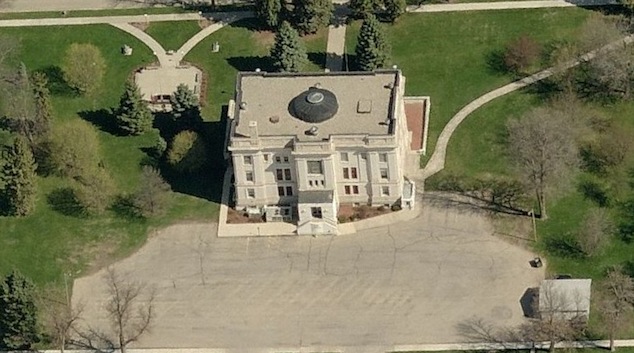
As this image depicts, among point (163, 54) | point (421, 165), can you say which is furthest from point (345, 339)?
point (163, 54)

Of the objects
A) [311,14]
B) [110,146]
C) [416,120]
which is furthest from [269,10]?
[110,146]

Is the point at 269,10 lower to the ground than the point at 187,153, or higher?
higher

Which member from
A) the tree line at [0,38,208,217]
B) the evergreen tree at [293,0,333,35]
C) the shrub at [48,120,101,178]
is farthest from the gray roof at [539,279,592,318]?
the shrub at [48,120,101,178]

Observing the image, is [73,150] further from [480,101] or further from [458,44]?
[458,44]

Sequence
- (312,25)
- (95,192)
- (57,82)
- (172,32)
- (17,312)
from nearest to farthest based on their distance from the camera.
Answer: (17,312), (95,192), (57,82), (312,25), (172,32)

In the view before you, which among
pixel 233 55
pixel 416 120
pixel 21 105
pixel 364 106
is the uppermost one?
pixel 233 55

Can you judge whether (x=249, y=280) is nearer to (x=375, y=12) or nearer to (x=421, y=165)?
(x=421, y=165)

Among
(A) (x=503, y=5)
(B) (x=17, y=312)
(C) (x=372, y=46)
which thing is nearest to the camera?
(B) (x=17, y=312)

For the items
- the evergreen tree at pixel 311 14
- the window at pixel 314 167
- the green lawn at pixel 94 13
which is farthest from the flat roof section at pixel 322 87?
the green lawn at pixel 94 13
